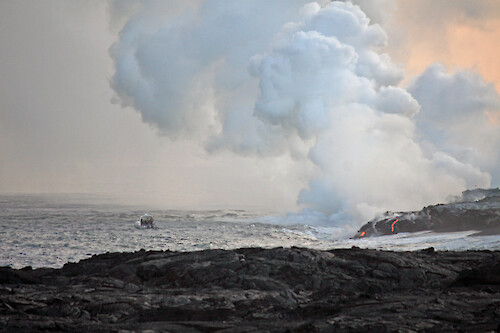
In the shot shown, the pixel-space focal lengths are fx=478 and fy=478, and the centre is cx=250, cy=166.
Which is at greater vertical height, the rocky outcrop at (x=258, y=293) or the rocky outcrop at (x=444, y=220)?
the rocky outcrop at (x=444, y=220)

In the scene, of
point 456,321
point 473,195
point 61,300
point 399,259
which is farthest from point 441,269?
point 473,195

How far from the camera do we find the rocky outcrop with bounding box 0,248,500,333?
12555mm

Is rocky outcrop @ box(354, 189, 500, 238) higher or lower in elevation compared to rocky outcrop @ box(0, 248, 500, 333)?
higher

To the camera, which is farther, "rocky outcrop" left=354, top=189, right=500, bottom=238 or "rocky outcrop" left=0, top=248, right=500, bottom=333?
"rocky outcrop" left=354, top=189, right=500, bottom=238

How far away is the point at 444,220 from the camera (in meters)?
59.2

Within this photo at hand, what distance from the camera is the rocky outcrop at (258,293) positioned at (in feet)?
41.2

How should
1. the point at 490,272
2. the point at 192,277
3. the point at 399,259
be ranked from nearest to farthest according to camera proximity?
the point at 490,272 → the point at 192,277 → the point at 399,259

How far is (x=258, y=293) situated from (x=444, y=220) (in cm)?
4946

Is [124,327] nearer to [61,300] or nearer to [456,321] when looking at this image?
[61,300]

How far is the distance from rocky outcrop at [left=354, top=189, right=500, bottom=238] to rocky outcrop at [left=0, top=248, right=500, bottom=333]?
1394 inches

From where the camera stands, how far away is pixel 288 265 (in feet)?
62.5

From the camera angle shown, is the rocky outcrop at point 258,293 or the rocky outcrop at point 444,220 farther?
the rocky outcrop at point 444,220

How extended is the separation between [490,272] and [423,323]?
6844mm

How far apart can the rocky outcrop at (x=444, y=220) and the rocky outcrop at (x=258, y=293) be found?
35.4 metres
